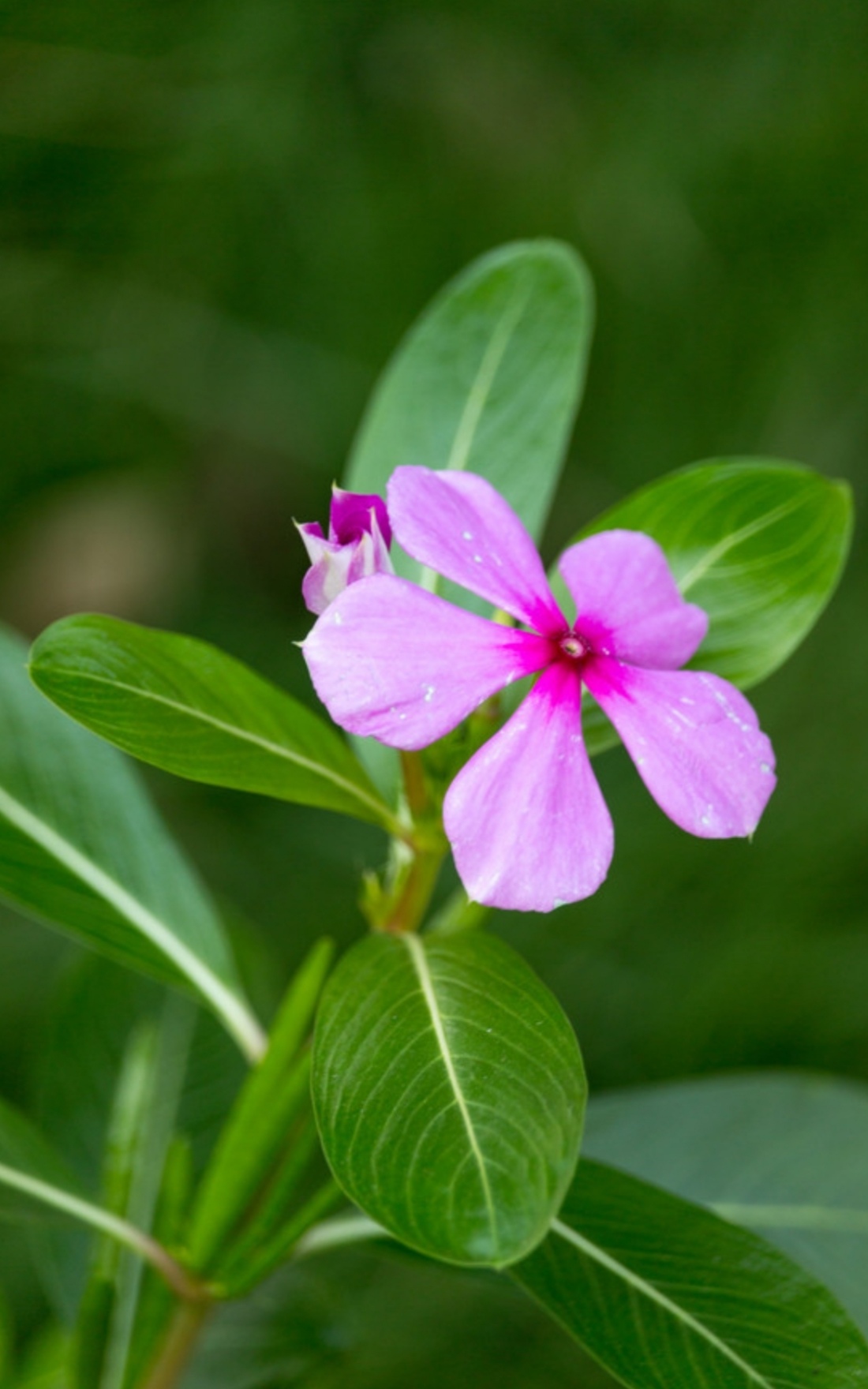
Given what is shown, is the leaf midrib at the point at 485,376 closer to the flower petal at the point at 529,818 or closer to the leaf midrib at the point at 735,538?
the leaf midrib at the point at 735,538

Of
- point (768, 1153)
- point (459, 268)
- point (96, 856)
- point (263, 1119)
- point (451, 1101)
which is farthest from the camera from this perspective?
point (459, 268)

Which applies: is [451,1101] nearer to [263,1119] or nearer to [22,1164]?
[263,1119]

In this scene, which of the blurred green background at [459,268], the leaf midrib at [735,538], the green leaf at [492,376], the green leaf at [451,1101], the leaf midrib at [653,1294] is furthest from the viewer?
the blurred green background at [459,268]

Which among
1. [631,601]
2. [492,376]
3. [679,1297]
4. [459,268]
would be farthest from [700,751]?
[459,268]

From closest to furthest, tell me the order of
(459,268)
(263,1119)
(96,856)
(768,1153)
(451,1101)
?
(451,1101) → (263,1119) → (96,856) → (768,1153) → (459,268)

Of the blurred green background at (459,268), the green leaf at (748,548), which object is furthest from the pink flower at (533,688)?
the blurred green background at (459,268)

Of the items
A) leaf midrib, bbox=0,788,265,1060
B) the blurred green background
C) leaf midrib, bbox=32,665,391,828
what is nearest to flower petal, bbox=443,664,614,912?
leaf midrib, bbox=32,665,391,828
